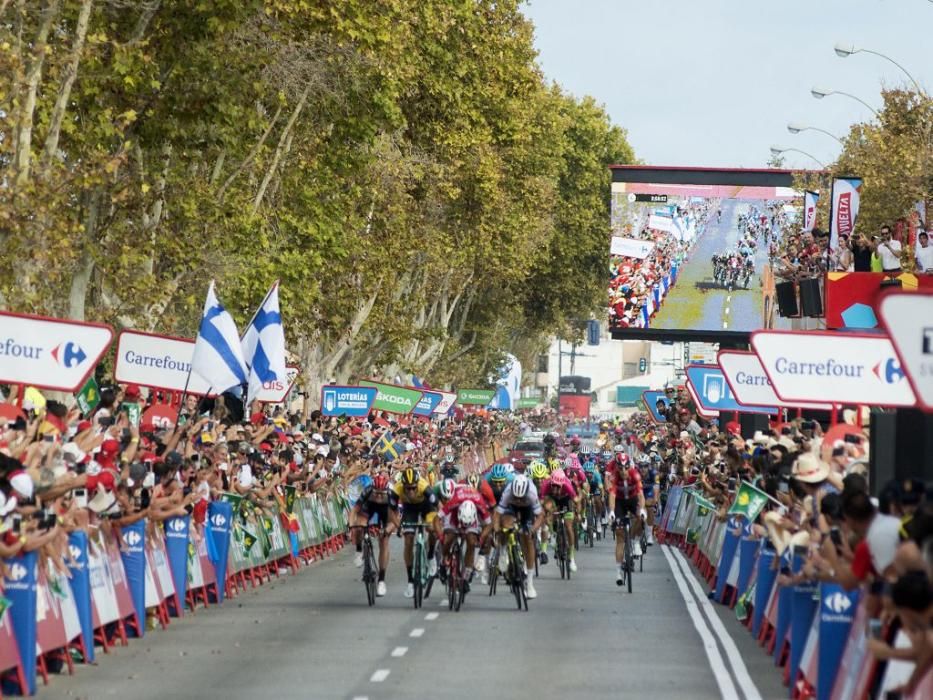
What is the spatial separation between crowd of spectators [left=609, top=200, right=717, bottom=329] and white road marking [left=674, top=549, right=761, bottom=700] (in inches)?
1070

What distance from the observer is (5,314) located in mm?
17172

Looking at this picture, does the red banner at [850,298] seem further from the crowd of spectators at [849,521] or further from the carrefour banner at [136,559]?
the carrefour banner at [136,559]

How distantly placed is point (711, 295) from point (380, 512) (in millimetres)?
34594

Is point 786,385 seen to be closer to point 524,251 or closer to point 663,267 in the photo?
point 663,267

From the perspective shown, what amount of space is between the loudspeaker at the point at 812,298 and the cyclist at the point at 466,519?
484 inches

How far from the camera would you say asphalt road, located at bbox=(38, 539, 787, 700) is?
16.0m

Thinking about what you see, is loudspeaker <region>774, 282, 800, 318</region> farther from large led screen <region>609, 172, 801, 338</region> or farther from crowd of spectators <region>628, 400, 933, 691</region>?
large led screen <region>609, 172, 801, 338</region>

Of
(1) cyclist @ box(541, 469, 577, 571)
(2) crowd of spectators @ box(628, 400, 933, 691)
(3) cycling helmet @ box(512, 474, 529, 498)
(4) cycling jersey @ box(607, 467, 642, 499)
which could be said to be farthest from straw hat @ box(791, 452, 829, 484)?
(4) cycling jersey @ box(607, 467, 642, 499)

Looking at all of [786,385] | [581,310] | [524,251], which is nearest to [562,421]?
[581,310]

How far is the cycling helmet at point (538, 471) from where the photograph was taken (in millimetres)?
28859

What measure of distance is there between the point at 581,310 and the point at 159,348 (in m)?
61.6

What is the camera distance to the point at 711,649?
63.5ft

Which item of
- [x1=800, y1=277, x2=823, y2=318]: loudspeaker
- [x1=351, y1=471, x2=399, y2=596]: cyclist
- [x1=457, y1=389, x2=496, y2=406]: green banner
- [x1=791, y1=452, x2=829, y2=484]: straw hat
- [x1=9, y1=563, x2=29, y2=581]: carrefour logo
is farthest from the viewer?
[x1=457, y1=389, x2=496, y2=406]: green banner

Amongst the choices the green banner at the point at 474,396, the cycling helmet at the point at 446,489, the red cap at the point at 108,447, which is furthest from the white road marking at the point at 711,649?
the green banner at the point at 474,396
